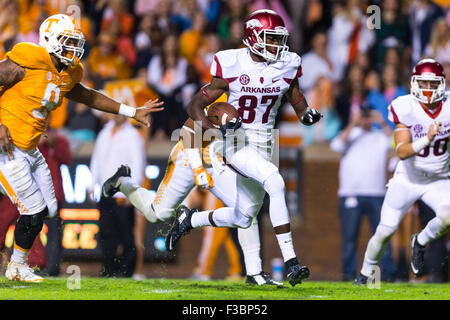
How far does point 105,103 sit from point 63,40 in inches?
31.6

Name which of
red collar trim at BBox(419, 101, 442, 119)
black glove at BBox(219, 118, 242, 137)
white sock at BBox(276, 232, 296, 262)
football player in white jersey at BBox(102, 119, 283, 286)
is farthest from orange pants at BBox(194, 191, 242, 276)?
white sock at BBox(276, 232, 296, 262)

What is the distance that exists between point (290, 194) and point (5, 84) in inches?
195

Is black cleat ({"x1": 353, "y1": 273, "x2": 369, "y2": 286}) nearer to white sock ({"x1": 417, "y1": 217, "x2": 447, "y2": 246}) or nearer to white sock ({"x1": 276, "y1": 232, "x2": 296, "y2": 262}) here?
white sock ({"x1": 417, "y1": 217, "x2": 447, "y2": 246})

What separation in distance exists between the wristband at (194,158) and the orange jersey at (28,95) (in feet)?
3.70

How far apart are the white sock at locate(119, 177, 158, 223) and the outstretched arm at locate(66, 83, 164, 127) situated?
2.74ft

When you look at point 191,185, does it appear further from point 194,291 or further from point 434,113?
point 434,113

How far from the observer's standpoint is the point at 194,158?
786 centimetres

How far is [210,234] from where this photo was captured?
36.1ft

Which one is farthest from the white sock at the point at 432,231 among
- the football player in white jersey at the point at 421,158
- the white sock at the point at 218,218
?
the white sock at the point at 218,218

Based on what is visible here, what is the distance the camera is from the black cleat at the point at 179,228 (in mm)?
8289

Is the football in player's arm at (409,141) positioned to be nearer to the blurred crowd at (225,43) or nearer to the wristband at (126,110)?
the wristband at (126,110)

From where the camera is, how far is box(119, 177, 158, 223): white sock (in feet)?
28.5
